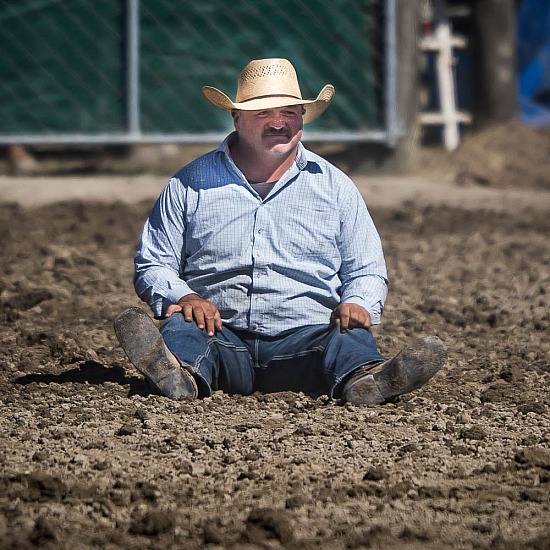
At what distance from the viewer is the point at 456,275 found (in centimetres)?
681

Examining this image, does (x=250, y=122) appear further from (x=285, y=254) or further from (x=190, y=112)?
(x=190, y=112)

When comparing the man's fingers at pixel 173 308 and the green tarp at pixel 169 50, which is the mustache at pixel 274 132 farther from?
the green tarp at pixel 169 50

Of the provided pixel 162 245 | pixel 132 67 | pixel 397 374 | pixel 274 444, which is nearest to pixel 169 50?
pixel 132 67

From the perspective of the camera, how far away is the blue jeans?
13.9 feet

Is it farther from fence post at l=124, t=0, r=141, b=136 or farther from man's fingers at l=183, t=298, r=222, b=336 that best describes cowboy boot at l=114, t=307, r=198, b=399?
fence post at l=124, t=0, r=141, b=136

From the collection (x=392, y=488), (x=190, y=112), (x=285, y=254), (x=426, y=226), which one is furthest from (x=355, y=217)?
(x=190, y=112)

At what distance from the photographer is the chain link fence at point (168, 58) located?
934 centimetres

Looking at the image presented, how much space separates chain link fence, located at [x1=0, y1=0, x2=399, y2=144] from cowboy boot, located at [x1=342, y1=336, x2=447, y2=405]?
5.40m

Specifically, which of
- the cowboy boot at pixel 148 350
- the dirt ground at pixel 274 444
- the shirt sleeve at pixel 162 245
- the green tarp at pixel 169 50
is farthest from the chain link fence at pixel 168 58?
the cowboy boot at pixel 148 350

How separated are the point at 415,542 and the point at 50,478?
3.35 feet

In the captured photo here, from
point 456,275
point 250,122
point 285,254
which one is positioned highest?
point 250,122

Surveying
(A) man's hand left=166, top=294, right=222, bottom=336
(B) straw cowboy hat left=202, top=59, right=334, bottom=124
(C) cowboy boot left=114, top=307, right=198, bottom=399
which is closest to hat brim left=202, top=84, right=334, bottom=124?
(B) straw cowboy hat left=202, top=59, right=334, bottom=124

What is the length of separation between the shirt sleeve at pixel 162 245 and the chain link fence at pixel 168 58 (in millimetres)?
4932

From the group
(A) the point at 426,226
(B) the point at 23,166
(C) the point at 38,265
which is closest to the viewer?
(C) the point at 38,265
